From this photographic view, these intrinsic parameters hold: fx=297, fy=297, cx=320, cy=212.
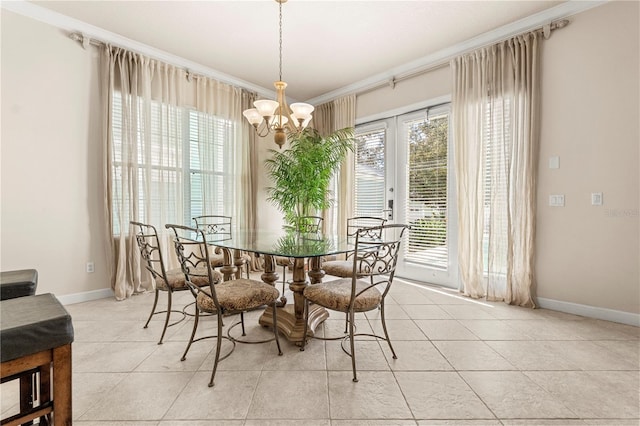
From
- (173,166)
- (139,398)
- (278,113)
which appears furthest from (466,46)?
(139,398)

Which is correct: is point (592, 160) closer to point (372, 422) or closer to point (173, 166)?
point (372, 422)

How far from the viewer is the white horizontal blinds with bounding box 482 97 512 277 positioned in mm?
3084

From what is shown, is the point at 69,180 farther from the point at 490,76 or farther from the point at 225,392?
the point at 490,76

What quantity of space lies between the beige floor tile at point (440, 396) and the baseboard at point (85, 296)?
3170 millimetres

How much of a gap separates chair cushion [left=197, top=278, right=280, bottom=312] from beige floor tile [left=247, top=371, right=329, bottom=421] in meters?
0.42

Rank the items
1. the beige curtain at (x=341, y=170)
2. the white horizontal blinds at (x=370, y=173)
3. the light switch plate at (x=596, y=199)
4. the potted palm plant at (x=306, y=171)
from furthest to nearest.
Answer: the beige curtain at (x=341, y=170) → the white horizontal blinds at (x=370, y=173) → the potted palm plant at (x=306, y=171) → the light switch plate at (x=596, y=199)

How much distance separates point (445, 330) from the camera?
2422 millimetres

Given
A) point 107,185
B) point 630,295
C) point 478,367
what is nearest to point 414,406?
point 478,367

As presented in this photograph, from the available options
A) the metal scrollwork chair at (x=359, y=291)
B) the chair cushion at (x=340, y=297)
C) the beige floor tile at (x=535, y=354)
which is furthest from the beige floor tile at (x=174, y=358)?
the beige floor tile at (x=535, y=354)

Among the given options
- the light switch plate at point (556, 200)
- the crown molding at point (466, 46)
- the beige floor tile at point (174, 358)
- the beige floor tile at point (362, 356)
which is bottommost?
the beige floor tile at point (362, 356)

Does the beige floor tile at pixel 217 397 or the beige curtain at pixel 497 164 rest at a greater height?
the beige curtain at pixel 497 164

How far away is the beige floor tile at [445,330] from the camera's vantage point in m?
2.29

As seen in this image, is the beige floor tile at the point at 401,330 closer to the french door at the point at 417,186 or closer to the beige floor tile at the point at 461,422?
the beige floor tile at the point at 461,422

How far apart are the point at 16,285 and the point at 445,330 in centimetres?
274
